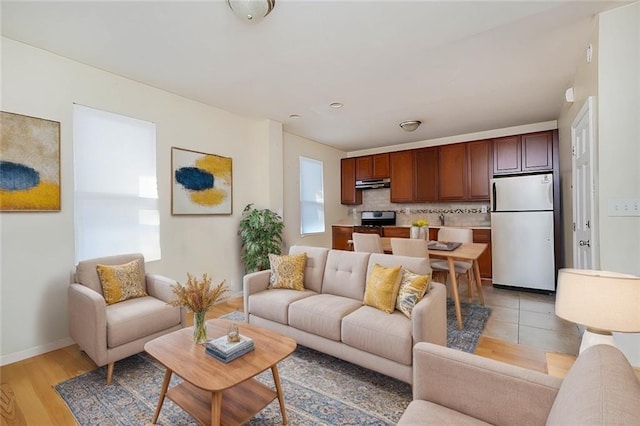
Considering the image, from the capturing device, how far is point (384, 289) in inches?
87.6

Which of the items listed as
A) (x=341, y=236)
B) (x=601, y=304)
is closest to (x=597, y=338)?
(x=601, y=304)

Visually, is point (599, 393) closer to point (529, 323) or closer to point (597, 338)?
point (597, 338)

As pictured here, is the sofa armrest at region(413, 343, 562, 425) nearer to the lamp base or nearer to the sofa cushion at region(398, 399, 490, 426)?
the sofa cushion at region(398, 399, 490, 426)

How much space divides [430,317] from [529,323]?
195cm

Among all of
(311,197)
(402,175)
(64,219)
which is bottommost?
(64,219)

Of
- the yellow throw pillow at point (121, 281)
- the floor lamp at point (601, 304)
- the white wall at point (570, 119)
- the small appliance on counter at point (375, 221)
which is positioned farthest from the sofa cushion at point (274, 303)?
the small appliance on counter at point (375, 221)

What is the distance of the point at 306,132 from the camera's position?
5.09 meters

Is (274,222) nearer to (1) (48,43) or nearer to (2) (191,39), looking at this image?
(2) (191,39)

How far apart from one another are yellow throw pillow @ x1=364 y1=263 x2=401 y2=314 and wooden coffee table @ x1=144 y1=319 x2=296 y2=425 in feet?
2.63

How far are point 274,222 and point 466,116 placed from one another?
3227 millimetres

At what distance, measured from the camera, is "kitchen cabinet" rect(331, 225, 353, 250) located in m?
6.01

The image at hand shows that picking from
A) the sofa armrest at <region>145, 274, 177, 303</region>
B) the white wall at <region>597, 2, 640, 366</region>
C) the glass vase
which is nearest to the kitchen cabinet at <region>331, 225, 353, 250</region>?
the sofa armrest at <region>145, 274, 177, 303</region>

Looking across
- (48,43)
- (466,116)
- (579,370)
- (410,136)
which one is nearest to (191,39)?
(48,43)

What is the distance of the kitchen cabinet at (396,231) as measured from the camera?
540 cm
